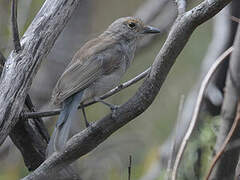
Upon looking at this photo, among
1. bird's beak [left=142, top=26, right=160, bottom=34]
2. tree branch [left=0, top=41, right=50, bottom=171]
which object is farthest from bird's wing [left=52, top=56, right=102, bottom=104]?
bird's beak [left=142, top=26, right=160, bottom=34]

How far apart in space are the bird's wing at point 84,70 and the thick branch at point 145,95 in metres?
0.64

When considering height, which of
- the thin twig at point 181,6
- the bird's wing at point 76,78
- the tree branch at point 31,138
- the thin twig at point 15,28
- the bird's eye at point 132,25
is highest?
the thin twig at point 15,28

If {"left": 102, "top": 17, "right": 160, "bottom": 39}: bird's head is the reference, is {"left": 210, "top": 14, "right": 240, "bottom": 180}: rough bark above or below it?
below

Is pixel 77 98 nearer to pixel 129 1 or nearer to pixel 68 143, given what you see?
pixel 68 143

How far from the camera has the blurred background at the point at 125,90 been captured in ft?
17.4

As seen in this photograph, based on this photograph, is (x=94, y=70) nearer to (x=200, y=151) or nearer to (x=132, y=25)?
(x=132, y=25)

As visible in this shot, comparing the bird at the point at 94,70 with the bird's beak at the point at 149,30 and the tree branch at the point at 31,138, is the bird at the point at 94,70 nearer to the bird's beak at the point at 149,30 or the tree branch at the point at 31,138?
the bird's beak at the point at 149,30

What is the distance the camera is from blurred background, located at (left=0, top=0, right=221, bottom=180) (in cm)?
532

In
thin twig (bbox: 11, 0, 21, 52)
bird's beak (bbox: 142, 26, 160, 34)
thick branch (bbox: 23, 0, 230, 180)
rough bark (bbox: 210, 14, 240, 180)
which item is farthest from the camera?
bird's beak (bbox: 142, 26, 160, 34)

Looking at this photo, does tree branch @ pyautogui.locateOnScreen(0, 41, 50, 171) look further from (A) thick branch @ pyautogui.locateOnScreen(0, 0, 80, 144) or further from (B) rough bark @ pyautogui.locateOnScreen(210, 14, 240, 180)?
(B) rough bark @ pyautogui.locateOnScreen(210, 14, 240, 180)

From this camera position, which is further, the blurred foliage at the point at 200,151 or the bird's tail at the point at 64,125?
the blurred foliage at the point at 200,151

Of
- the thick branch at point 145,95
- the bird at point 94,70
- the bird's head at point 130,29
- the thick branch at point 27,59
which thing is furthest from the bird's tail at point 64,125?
the bird's head at point 130,29

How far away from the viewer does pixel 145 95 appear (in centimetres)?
296

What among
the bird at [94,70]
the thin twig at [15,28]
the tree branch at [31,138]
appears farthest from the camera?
the bird at [94,70]
